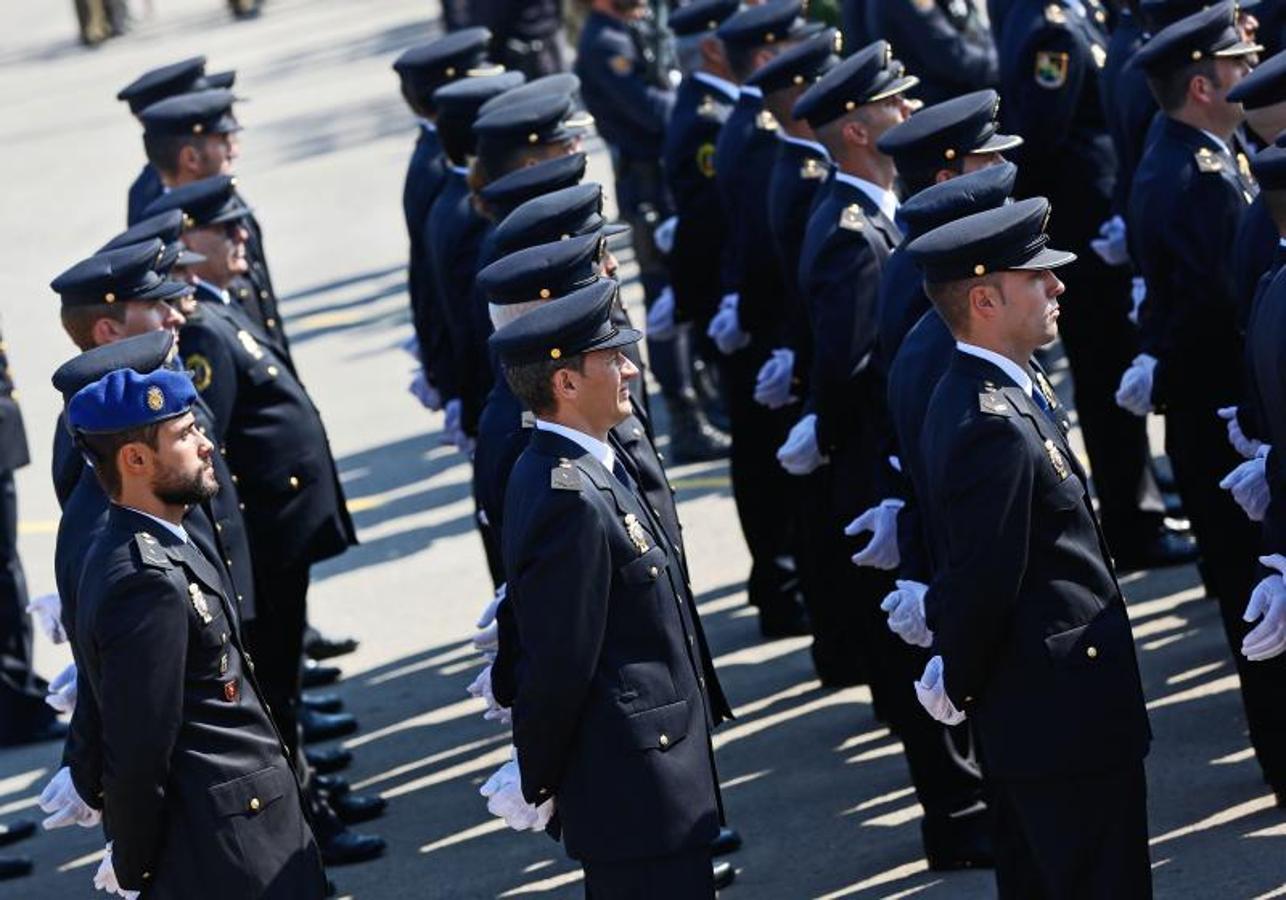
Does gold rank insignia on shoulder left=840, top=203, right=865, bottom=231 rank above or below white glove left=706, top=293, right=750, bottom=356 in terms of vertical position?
above

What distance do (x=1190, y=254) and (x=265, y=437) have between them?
2.96 m

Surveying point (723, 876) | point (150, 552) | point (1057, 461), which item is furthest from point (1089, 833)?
point (150, 552)

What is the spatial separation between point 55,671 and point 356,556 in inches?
62.4

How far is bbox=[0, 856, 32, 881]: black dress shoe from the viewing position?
837cm

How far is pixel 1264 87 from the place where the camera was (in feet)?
23.4

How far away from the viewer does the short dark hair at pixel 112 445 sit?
19.3 ft

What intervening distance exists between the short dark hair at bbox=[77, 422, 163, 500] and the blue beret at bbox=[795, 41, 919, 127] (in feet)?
9.30

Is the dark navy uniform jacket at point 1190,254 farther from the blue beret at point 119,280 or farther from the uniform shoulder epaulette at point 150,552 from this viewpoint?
the uniform shoulder epaulette at point 150,552

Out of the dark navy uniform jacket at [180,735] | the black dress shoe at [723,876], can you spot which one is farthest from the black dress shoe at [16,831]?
the dark navy uniform jacket at [180,735]

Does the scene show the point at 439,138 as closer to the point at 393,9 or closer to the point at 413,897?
the point at 413,897

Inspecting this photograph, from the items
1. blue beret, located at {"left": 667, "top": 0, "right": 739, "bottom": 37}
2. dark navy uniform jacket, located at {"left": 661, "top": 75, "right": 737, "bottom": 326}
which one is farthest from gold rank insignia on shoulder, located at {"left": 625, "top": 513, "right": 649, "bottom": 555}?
blue beret, located at {"left": 667, "top": 0, "right": 739, "bottom": 37}

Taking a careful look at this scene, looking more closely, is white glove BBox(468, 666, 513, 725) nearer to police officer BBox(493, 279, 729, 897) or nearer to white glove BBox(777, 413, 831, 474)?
police officer BBox(493, 279, 729, 897)

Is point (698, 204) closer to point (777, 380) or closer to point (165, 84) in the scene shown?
point (777, 380)

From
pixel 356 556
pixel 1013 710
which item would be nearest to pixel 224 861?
pixel 1013 710
